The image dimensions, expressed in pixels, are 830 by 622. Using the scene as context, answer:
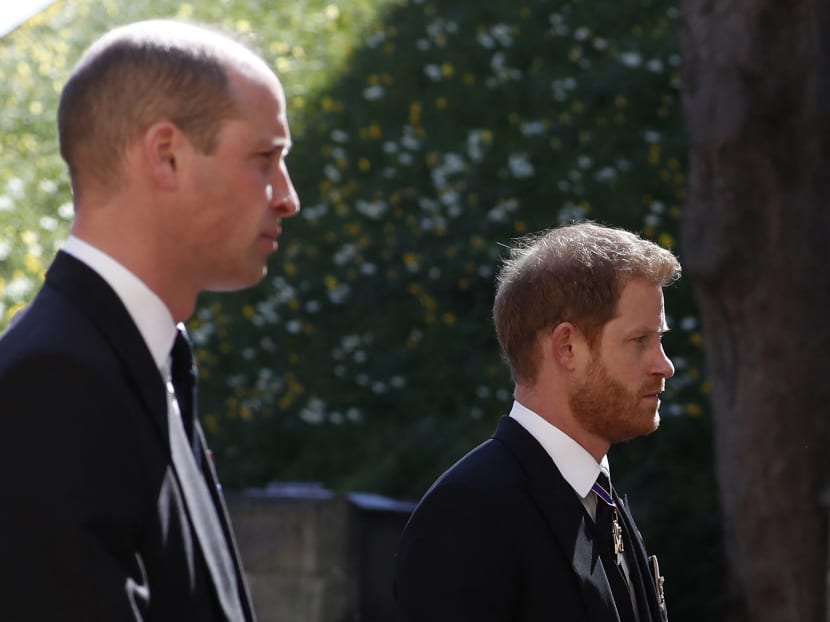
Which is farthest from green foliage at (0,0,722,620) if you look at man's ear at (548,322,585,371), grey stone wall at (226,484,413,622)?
man's ear at (548,322,585,371)

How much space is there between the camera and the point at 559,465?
265cm

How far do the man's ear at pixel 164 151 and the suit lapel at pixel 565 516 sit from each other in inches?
41.8

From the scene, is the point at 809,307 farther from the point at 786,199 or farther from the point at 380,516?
the point at 380,516

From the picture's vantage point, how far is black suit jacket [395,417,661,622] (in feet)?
8.08

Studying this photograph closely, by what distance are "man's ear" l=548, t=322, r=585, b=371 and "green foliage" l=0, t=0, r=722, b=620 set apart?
421 cm

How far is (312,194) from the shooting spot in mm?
10117

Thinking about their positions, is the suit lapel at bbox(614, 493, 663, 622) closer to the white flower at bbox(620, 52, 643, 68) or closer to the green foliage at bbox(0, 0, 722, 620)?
the green foliage at bbox(0, 0, 722, 620)

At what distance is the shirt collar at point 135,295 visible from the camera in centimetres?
181

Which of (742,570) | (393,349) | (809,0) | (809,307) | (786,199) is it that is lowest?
(742,570)

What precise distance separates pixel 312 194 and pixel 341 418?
2.09m

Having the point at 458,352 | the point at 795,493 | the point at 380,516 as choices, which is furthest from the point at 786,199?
the point at 458,352

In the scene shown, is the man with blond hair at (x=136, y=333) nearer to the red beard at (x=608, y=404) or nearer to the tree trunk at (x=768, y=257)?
the red beard at (x=608, y=404)

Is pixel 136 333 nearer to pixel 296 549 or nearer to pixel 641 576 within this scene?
pixel 641 576

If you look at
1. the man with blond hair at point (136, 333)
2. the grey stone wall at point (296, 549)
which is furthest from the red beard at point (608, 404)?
the grey stone wall at point (296, 549)
